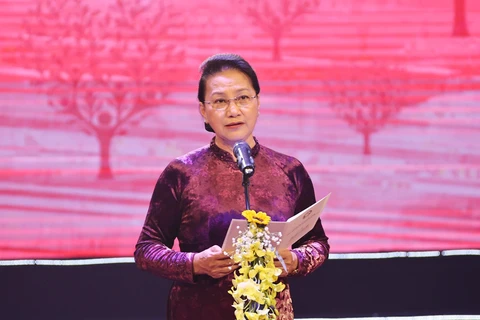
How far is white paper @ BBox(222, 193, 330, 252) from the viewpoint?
71.4 inches

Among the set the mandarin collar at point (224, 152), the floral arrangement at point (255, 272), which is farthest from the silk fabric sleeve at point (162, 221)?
the floral arrangement at point (255, 272)

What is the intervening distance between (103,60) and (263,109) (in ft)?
2.43

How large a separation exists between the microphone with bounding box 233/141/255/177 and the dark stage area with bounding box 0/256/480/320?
1.65 m

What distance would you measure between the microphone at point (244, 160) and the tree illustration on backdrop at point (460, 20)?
1.91 metres

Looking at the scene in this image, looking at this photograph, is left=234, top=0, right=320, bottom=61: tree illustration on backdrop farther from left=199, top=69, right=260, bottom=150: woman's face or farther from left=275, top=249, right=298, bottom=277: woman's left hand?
left=275, top=249, right=298, bottom=277: woman's left hand

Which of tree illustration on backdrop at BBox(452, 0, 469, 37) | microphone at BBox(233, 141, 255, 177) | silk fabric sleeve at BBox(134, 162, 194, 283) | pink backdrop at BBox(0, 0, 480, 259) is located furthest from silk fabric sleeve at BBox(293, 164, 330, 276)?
tree illustration on backdrop at BBox(452, 0, 469, 37)

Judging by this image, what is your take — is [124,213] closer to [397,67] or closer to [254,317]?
[397,67]

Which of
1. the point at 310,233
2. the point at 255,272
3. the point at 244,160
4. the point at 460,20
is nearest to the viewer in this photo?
the point at 255,272

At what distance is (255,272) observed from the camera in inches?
65.7

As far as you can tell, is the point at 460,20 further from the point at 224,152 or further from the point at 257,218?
the point at 257,218

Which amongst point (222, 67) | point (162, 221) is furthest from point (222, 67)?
point (162, 221)

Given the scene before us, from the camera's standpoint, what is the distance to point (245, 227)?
1818mm

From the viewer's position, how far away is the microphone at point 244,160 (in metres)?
1.79

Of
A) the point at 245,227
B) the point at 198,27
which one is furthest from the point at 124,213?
the point at 245,227
